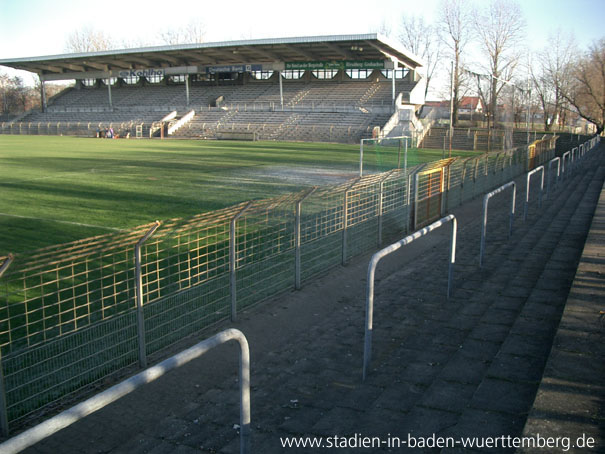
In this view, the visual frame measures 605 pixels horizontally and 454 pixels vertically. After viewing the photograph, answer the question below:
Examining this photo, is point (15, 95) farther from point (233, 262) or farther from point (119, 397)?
point (119, 397)

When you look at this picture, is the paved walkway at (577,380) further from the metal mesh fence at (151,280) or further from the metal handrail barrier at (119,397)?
the metal mesh fence at (151,280)

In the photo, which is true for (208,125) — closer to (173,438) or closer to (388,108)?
(388,108)

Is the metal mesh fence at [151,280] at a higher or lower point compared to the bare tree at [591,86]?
lower

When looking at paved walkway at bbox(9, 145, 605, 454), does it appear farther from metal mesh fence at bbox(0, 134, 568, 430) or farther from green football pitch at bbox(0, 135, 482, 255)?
green football pitch at bbox(0, 135, 482, 255)

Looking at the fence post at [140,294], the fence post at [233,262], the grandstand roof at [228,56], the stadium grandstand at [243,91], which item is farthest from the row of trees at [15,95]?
the fence post at [140,294]

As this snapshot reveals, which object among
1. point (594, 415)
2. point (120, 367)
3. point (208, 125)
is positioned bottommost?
point (120, 367)

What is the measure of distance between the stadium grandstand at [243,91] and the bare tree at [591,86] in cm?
1650

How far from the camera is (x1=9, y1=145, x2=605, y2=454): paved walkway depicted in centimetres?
382

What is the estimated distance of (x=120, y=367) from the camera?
210 inches

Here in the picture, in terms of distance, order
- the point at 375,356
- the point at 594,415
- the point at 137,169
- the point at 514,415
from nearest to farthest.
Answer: the point at 594,415, the point at 514,415, the point at 375,356, the point at 137,169

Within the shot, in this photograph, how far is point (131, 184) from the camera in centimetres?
1820

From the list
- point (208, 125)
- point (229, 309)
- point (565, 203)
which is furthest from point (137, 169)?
point (208, 125)

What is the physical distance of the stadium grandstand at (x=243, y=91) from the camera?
161 feet

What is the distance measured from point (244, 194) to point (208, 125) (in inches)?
1531
